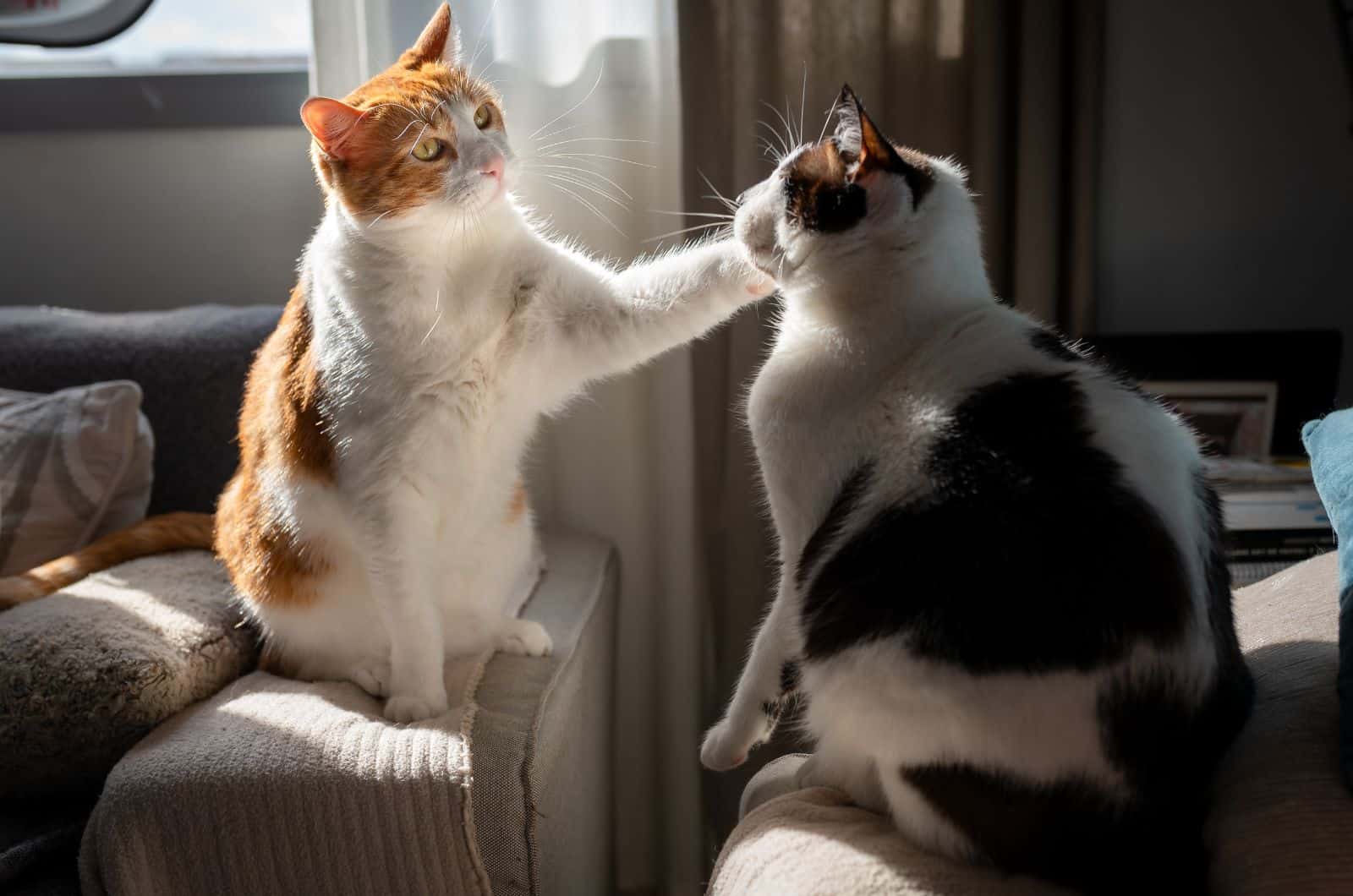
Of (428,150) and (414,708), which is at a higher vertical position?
(428,150)

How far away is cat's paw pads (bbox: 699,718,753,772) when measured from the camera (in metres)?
0.92

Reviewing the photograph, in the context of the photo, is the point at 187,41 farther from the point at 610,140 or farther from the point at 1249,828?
the point at 1249,828

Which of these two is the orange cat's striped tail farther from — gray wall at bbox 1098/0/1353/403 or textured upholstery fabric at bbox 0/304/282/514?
gray wall at bbox 1098/0/1353/403

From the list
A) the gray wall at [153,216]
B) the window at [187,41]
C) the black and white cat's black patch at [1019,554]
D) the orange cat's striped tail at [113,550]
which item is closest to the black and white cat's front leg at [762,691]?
the black and white cat's black patch at [1019,554]

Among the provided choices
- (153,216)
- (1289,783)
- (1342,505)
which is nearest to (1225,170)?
(1342,505)

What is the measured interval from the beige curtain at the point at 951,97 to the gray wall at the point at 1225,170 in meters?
0.20

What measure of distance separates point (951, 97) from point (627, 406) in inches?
27.9

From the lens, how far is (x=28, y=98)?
1.81 meters

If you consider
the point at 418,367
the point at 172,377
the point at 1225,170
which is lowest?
the point at 172,377

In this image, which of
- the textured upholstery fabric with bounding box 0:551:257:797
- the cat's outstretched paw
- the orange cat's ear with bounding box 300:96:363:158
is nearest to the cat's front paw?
the cat's outstretched paw

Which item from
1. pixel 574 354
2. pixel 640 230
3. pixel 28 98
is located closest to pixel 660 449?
pixel 640 230

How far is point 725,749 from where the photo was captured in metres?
0.92

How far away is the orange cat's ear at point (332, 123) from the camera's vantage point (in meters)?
0.97

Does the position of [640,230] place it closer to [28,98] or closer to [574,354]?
[574,354]
